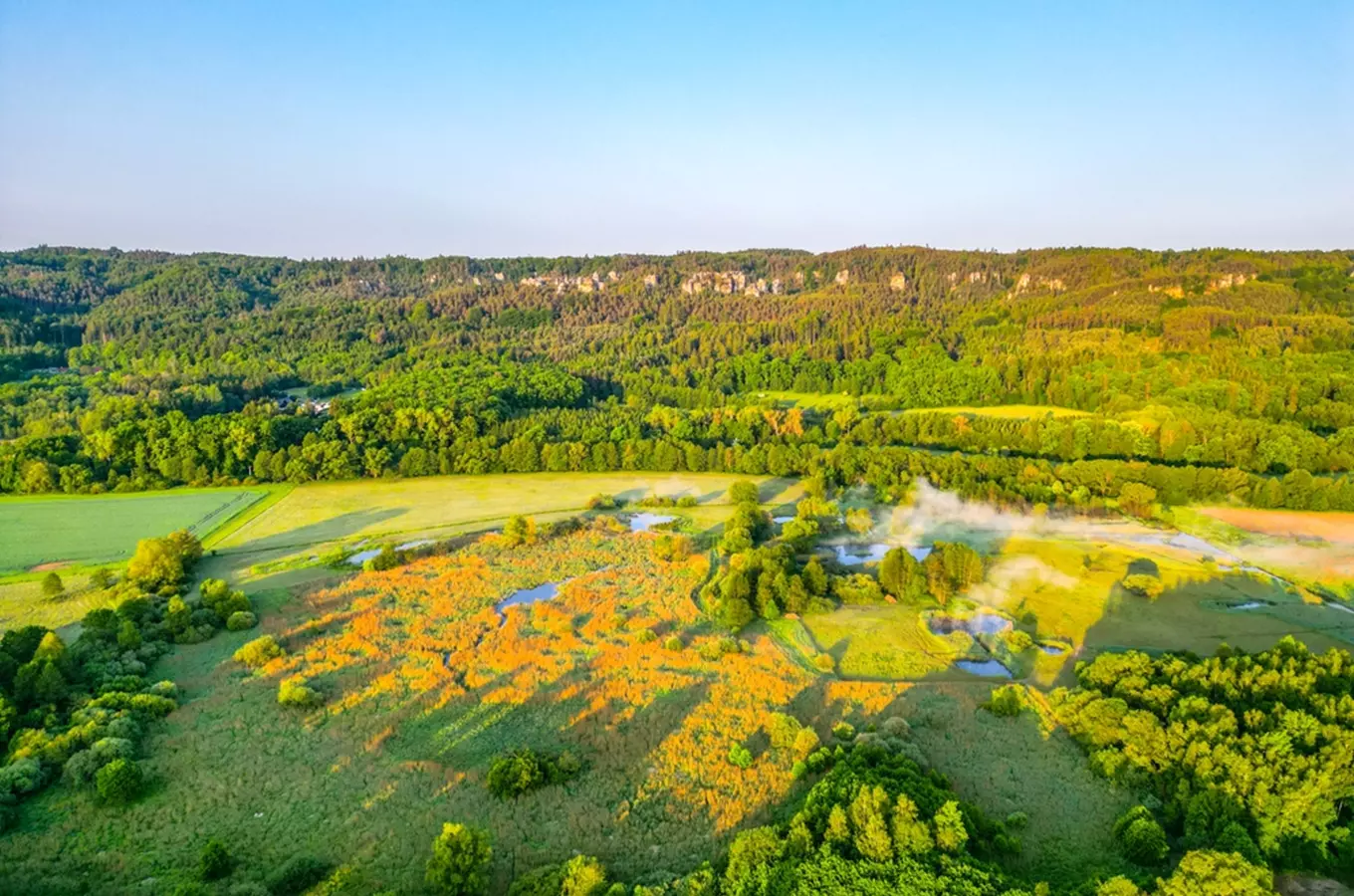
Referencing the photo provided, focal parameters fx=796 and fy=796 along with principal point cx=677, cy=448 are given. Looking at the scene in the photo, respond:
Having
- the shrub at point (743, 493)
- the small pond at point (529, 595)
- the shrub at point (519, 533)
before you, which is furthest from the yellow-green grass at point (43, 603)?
the shrub at point (743, 493)

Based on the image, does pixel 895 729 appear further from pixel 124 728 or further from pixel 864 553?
pixel 124 728

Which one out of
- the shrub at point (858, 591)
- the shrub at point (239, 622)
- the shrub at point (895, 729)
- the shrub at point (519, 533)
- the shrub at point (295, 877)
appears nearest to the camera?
the shrub at point (295, 877)

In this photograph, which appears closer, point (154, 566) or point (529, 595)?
point (154, 566)

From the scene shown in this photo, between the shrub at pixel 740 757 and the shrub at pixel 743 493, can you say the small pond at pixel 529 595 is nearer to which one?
the shrub at pixel 740 757

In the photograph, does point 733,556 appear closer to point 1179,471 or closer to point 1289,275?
point 1179,471

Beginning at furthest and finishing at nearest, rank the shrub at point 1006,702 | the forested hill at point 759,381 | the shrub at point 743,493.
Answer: the forested hill at point 759,381 < the shrub at point 743,493 < the shrub at point 1006,702

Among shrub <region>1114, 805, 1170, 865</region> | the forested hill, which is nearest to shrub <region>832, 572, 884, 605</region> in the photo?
shrub <region>1114, 805, 1170, 865</region>

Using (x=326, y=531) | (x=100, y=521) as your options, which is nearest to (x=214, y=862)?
(x=326, y=531)
